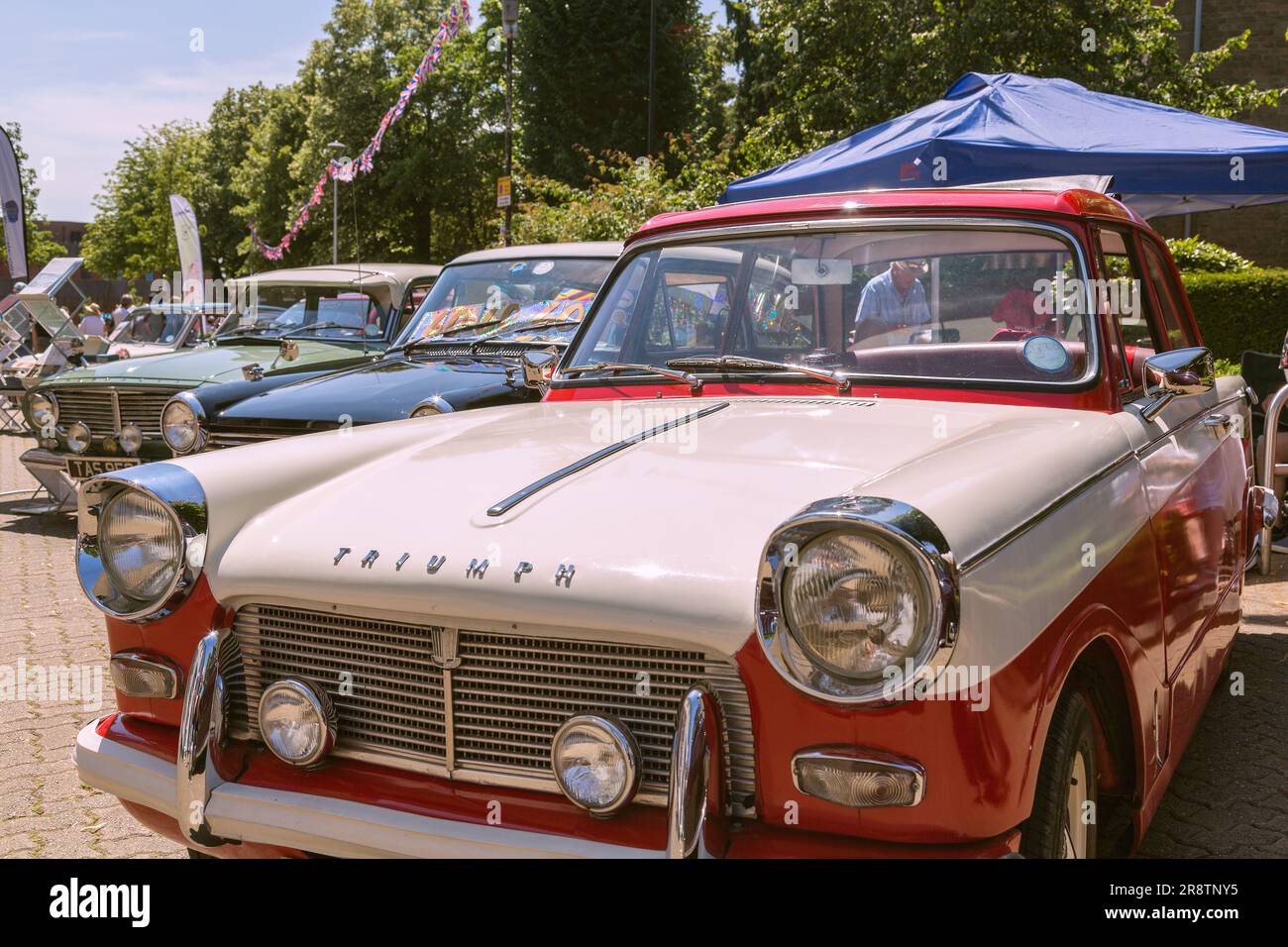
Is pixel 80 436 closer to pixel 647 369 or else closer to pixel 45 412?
pixel 45 412

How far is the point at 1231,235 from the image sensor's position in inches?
914

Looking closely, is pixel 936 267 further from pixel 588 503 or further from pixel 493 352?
pixel 493 352

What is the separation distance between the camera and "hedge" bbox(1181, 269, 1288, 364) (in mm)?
15656

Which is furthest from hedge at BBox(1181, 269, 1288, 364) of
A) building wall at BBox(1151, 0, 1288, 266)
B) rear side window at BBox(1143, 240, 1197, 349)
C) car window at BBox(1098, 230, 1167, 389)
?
car window at BBox(1098, 230, 1167, 389)

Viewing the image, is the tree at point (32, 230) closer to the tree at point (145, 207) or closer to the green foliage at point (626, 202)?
the tree at point (145, 207)

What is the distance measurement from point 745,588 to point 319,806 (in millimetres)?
959

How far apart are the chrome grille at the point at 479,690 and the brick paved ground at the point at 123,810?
1199 millimetres

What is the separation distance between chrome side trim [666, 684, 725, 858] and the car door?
1.42m

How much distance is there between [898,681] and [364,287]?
25.2ft

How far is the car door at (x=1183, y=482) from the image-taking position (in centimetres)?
304

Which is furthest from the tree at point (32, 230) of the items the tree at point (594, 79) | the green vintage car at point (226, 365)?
the green vintage car at point (226, 365)

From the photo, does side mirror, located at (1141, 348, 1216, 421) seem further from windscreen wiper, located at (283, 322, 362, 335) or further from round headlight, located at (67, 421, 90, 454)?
round headlight, located at (67, 421, 90, 454)
